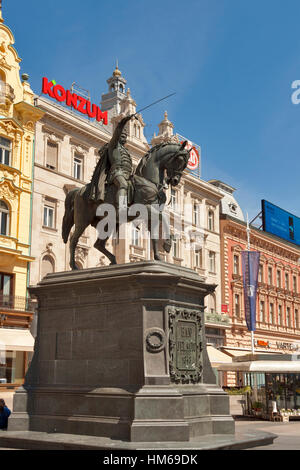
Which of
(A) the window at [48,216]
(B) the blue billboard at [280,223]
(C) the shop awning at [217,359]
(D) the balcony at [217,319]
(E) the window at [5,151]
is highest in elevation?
(B) the blue billboard at [280,223]

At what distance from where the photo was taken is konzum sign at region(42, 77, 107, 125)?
35.3 m

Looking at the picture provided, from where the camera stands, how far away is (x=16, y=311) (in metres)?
30.4

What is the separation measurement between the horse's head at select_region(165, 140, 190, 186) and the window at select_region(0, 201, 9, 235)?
19.5 m

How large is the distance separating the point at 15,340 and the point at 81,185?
38.4 feet

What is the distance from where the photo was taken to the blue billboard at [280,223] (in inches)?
2250

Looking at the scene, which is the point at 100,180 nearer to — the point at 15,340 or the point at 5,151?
the point at 15,340

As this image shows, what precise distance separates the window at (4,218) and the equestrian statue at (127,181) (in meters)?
18.5

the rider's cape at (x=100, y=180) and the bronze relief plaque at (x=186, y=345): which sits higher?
the rider's cape at (x=100, y=180)

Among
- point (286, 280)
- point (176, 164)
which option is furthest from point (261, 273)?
point (176, 164)

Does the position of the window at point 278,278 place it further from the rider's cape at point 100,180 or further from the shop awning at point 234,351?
the rider's cape at point 100,180

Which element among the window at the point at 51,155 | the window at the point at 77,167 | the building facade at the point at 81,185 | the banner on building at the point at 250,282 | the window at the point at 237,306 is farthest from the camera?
the window at the point at 237,306

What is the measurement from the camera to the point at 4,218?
Answer: 31.2 metres

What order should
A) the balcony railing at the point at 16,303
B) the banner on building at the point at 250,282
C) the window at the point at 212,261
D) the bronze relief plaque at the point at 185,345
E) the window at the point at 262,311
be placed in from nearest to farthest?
1. the bronze relief plaque at the point at 185,345
2. the balcony railing at the point at 16,303
3. the banner on building at the point at 250,282
4. the window at the point at 212,261
5. the window at the point at 262,311

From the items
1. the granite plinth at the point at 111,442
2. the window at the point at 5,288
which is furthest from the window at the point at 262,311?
the granite plinth at the point at 111,442
